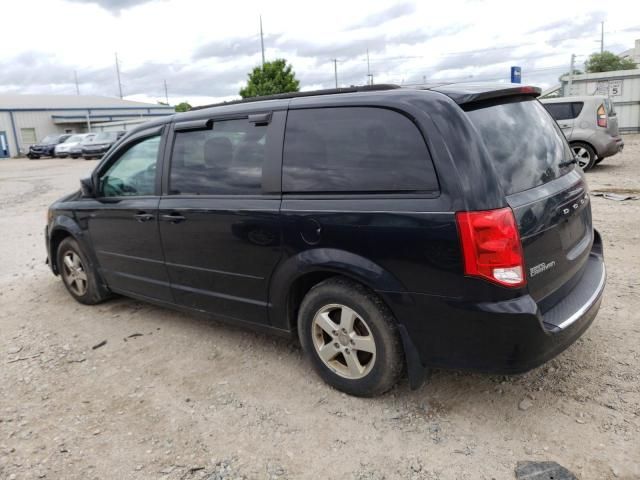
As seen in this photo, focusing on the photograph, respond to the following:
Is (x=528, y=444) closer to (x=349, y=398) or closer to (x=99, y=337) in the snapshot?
(x=349, y=398)

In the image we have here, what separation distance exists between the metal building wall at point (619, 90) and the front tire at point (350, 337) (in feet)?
68.9

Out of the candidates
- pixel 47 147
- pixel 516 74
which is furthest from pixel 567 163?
pixel 47 147

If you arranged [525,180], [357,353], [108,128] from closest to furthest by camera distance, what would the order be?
[525,180], [357,353], [108,128]

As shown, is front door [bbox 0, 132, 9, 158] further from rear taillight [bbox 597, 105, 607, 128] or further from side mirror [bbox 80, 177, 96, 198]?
side mirror [bbox 80, 177, 96, 198]

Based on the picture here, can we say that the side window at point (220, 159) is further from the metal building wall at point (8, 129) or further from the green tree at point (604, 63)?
the green tree at point (604, 63)

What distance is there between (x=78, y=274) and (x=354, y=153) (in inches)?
136

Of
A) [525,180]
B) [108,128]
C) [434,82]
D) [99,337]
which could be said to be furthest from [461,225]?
[108,128]

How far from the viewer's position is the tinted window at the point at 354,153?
2.76 meters

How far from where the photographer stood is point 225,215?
3.53m

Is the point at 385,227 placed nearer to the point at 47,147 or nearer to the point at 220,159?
the point at 220,159

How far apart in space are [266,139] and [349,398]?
1.70m

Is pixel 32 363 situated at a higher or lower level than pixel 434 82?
lower

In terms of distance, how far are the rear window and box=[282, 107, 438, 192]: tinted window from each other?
1.20 ft

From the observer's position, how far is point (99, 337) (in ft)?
14.6
